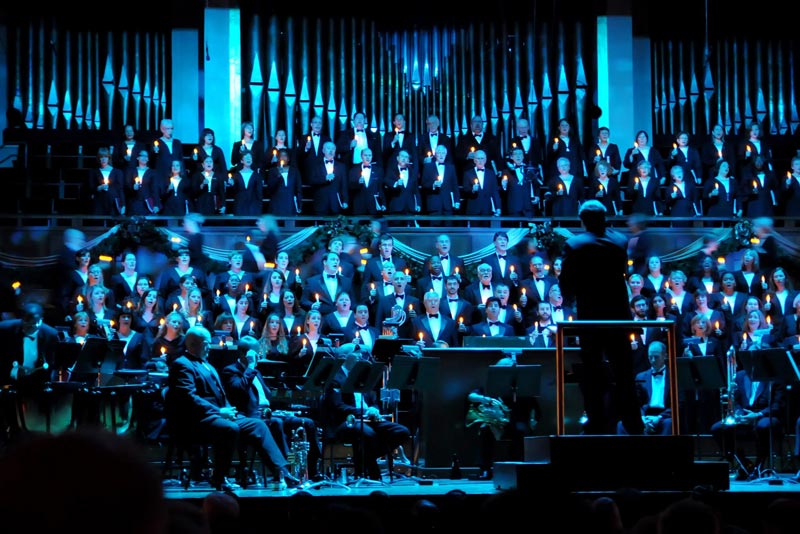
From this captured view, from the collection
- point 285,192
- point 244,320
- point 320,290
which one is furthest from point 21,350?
point 285,192

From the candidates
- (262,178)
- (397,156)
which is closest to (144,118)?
(262,178)

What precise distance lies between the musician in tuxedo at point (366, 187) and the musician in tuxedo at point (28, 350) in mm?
5350

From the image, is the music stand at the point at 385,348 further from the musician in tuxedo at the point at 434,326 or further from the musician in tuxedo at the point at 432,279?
the musician in tuxedo at the point at 432,279

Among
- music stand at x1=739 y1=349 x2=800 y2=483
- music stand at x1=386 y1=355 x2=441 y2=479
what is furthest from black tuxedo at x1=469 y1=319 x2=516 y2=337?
music stand at x1=739 y1=349 x2=800 y2=483

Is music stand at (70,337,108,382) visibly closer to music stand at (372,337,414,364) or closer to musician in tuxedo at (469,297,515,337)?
music stand at (372,337,414,364)

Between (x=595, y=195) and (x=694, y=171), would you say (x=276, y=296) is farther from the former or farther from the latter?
(x=694, y=171)

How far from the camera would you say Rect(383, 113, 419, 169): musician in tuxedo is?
576 inches

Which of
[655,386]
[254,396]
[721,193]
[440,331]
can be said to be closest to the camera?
[254,396]

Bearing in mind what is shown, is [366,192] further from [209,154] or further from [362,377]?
[362,377]

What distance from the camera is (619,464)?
6.29m

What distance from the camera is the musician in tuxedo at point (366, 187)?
1420 cm

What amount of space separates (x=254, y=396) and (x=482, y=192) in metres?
6.09

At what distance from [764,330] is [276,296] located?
4855mm

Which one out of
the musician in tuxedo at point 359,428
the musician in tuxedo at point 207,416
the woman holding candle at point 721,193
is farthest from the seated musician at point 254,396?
the woman holding candle at point 721,193
